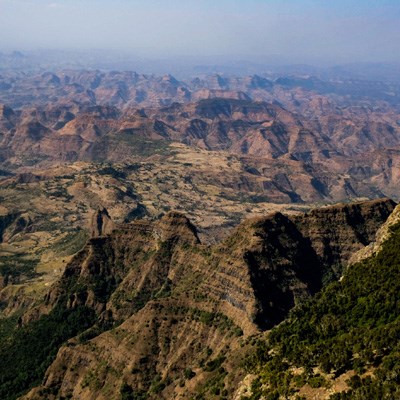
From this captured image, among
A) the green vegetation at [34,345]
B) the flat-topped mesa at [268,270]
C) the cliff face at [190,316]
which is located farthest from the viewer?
the green vegetation at [34,345]

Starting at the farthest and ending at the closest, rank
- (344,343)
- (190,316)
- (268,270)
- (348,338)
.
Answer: (268,270) → (190,316) → (348,338) → (344,343)

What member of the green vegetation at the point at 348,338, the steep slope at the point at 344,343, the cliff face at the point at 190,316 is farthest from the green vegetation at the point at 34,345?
the green vegetation at the point at 348,338

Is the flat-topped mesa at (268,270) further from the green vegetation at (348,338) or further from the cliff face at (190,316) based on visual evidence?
the green vegetation at (348,338)

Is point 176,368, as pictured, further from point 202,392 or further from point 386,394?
point 386,394

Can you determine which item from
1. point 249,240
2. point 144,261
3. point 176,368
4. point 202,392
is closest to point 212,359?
point 176,368

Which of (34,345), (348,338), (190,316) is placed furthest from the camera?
(34,345)

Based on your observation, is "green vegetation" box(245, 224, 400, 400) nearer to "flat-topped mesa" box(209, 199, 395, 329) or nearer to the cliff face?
the cliff face

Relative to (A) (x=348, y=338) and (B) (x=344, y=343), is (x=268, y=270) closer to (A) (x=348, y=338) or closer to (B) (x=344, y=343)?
(A) (x=348, y=338)

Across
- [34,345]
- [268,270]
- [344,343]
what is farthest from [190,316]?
[344,343]
